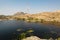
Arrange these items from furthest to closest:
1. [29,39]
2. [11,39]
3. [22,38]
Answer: [11,39] < [22,38] < [29,39]

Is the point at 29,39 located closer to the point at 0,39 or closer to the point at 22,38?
the point at 22,38

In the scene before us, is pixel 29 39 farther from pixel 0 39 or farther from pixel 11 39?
pixel 0 39

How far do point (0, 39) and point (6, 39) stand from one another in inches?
106

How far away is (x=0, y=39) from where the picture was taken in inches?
2231

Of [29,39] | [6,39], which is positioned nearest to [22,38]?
[29,39]

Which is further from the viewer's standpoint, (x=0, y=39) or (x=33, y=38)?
(x=0, y=39)

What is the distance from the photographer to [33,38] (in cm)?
4647

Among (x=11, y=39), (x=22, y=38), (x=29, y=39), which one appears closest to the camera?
(x=29, y=39)

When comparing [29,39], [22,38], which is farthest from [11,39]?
[29,39]

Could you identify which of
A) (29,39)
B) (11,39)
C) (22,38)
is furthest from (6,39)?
(29,39)

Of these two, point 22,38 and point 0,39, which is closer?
point 22,38

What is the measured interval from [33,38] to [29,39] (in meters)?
1.51

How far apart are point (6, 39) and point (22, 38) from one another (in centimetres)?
949

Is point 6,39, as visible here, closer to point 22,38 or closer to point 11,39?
point 11,39
